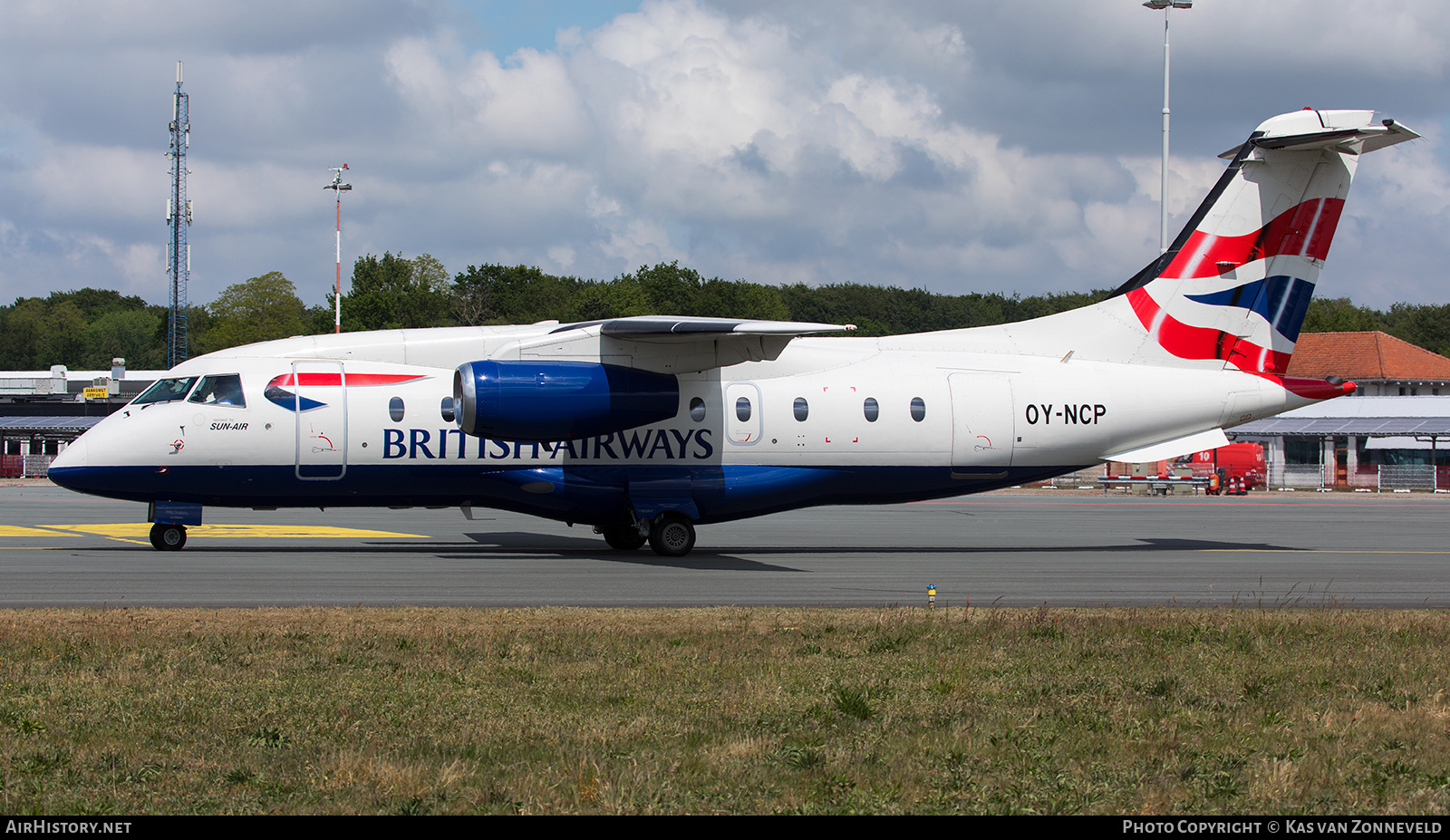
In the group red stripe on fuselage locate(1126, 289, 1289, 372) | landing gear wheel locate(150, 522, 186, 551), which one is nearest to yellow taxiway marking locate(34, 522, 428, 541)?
landing gear wheel locate(150, 522, 186, 551)

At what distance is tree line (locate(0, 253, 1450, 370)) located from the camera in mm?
105438

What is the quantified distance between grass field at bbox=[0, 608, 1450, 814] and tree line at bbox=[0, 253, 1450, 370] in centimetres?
8126

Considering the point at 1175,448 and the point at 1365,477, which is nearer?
the point at 1175,448

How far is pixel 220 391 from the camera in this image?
64.4ft

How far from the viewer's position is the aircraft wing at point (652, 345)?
63.3 ft

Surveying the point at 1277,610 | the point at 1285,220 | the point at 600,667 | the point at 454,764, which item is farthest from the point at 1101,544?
the point at 454,764

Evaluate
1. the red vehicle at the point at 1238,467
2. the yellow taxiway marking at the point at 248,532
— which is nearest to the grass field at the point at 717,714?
the yellow taxiway marking at the point at 248,532

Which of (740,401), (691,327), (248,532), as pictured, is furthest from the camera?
(248,532)

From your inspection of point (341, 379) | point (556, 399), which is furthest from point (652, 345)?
point (341, 379)

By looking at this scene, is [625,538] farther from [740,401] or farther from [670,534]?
[740,401]

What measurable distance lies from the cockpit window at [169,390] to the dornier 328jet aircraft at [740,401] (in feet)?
0.19

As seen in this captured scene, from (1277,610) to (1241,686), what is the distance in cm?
462

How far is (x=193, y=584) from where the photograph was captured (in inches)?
589

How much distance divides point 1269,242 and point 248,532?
22265 mm
